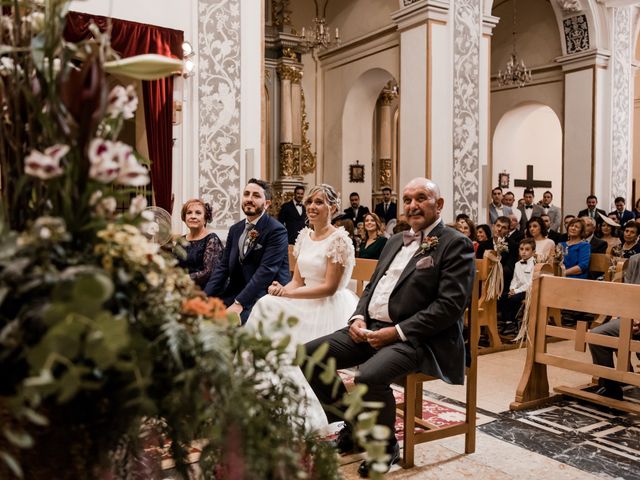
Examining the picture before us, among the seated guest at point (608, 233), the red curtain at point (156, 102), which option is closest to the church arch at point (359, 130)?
the seated guest at point (608, 233)

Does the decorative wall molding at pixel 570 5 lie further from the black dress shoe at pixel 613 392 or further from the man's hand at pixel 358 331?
the man's hand at pixel 358 331

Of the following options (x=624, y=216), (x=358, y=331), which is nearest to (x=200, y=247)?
(x=358, y=331)

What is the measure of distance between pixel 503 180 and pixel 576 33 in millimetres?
5257

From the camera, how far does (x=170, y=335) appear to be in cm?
92

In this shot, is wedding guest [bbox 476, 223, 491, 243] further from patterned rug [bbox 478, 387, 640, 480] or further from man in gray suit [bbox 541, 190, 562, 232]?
man in gray suit [bbox 541, 190, 562, 232]

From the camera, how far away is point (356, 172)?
484 inches

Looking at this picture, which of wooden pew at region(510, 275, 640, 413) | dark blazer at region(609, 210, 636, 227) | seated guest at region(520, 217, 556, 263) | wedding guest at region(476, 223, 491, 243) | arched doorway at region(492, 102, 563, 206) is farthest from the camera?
arched doorway at region(492, 102, 563, 206)

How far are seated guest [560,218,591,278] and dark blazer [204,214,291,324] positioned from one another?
4.10 meters

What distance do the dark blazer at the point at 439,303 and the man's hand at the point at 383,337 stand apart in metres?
0.06

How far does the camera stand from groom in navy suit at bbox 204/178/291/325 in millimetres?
4043

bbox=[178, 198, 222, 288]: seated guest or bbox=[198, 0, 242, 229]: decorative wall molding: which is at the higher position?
bbox=[198, 0, 242, 229]: decorative wall molding

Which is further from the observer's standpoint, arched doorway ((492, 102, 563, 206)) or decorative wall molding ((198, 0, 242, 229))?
arched doorway ((492, 102, 563, 206))

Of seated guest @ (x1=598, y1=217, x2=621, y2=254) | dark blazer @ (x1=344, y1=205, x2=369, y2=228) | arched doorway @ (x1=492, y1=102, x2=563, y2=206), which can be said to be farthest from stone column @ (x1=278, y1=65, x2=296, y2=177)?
Answer: seated guest @ (x1=598, y1=217, x2=621, y2=254)

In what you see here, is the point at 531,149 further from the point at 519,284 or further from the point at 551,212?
the point at 519,284
